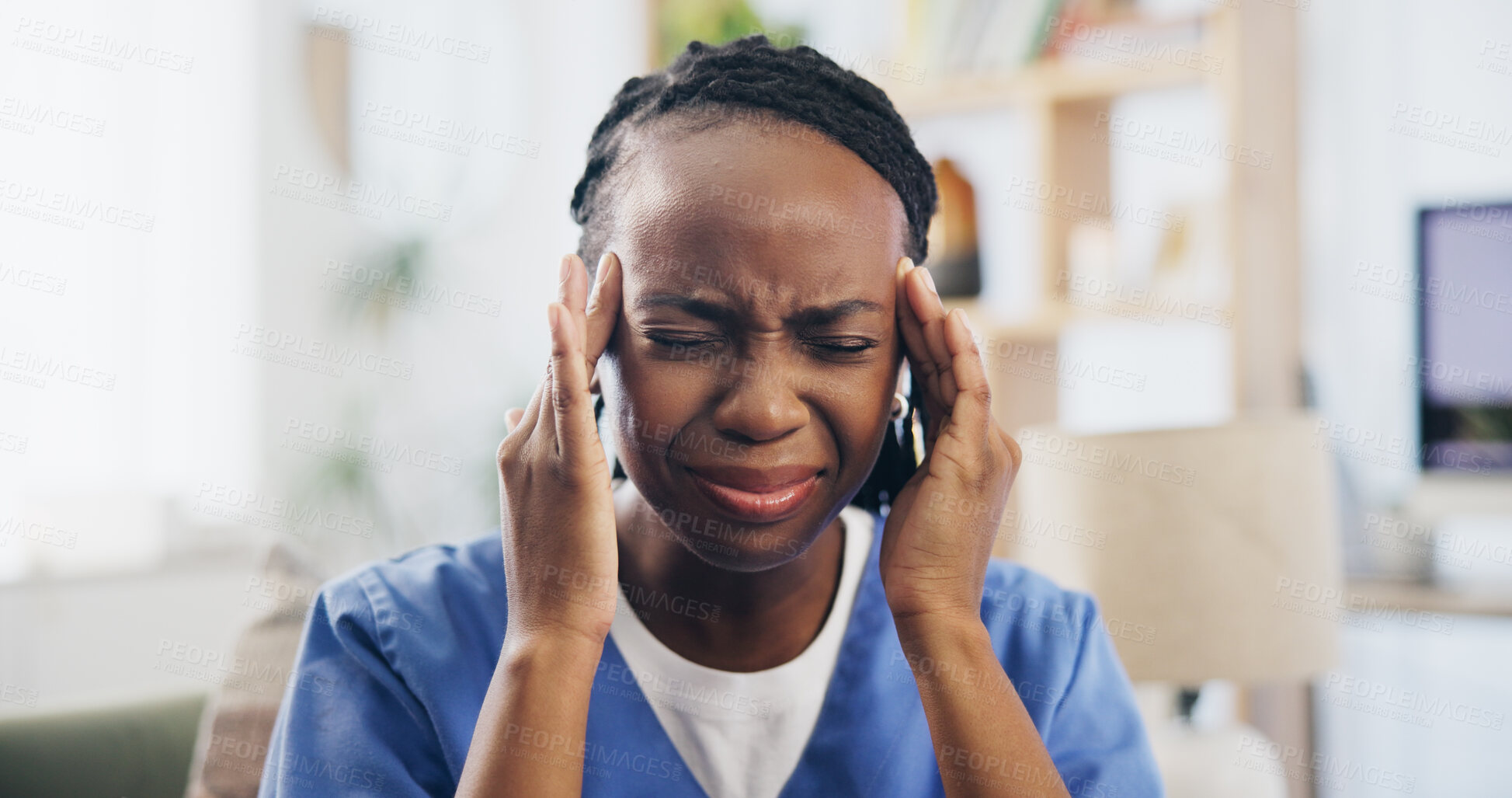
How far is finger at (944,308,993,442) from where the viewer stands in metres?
1.01

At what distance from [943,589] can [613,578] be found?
31 centimetres

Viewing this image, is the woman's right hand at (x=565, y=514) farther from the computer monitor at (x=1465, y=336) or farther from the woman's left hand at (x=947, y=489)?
the computer monitor at (x=1465, y=336)

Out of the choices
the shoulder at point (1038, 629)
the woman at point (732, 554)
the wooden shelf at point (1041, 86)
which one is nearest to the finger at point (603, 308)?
the woman at point (732, 554)

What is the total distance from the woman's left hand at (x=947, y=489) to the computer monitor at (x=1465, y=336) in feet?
5.42

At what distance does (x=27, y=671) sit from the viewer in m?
2.25

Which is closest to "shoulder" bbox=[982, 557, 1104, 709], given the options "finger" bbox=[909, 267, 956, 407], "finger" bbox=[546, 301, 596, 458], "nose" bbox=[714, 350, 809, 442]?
"finger" bbox=[909, 267, 956, 407]

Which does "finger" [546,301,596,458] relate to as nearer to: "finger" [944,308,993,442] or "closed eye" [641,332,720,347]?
"closed eye" [641,332,720,347]

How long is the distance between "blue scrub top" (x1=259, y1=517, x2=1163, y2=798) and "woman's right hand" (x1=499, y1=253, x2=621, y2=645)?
0.47ft

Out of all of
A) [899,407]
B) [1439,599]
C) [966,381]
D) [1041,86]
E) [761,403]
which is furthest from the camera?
[1041,86]

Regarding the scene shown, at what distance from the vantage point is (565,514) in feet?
3.07

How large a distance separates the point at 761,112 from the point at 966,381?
1.05 ft

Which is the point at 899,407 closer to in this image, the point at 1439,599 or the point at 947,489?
the point at 947,489

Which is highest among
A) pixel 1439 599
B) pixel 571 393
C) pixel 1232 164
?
pixel 1232 164

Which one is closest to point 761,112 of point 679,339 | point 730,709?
point 679,339
